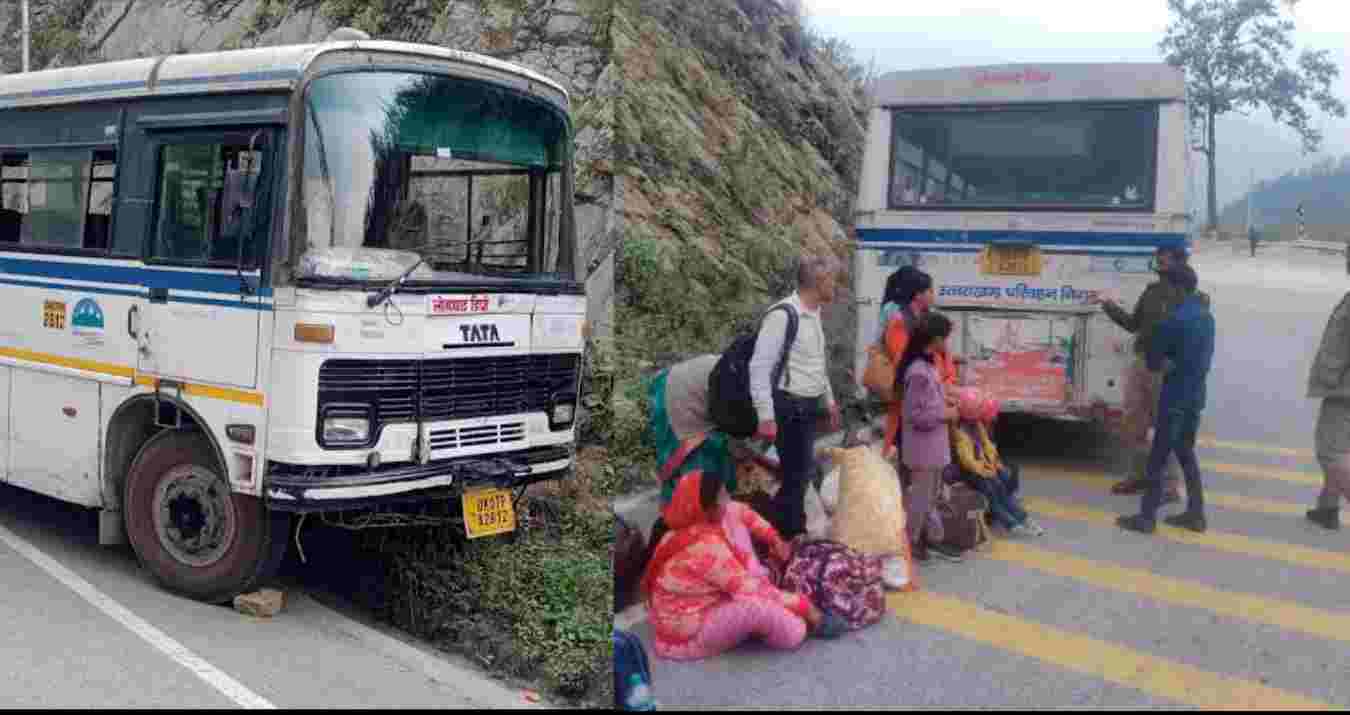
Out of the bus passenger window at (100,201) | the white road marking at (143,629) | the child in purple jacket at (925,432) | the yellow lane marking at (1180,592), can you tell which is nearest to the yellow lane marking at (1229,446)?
the yellow lane marking at (1180,592)

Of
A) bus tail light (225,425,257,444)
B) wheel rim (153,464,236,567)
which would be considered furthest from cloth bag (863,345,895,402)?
wheel rim (153,464,236,567)

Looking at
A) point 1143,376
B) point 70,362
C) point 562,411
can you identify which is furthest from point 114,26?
point 1143,376

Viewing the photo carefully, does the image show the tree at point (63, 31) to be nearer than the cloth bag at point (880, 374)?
No

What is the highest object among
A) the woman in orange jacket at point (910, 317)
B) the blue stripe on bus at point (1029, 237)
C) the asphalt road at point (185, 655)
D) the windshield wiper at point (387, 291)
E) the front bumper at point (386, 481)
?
the blue stripe on bus at point (1029, 237)

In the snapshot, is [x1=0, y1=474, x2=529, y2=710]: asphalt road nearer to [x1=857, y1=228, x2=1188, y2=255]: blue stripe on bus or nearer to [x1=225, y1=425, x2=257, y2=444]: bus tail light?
[x1=225, y1=425, x2=257, y2=444]: bus tail light

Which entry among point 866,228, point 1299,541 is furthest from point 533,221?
point 1299,541

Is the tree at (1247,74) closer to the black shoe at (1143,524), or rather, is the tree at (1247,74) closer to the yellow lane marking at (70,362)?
the black shoe at (1143,524)

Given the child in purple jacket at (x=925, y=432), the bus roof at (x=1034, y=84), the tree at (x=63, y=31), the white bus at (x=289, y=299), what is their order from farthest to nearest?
the tree at (x=63, y=31) < the white bus at (x=289, y=299) < the child in purple jacket at (x=925, y=432) < the bus roof at (x=1034, y=84)

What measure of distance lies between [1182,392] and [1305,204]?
46 centimetres

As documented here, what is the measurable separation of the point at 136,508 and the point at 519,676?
2168mm

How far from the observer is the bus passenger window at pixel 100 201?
6.03m

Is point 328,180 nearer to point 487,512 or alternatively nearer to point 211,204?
point 211,204

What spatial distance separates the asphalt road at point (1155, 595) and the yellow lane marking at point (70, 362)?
4.15m

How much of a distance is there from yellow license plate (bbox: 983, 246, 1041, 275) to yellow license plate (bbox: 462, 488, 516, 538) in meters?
3.45
